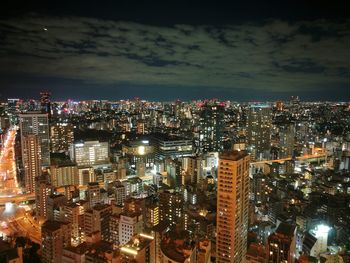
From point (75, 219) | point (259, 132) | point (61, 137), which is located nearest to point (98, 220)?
point (75, 219)

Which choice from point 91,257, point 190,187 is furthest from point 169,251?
point 190,187

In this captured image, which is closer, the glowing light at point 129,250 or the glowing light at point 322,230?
the glowing light at point 129,250

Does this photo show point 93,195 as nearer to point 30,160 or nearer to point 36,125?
point 30,160

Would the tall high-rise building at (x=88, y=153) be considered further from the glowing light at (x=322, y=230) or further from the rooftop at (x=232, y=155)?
the glowing light at (x=322, y=230)

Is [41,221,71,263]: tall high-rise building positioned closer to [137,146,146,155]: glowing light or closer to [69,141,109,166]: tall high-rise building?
[69,141,109,166]: tall high-rise building

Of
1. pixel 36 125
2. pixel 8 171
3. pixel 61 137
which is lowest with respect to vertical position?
pixel 8 171

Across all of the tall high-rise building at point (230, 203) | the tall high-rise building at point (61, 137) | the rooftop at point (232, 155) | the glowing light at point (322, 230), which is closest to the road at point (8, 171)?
the tall high-rise building at point (61, 137)
